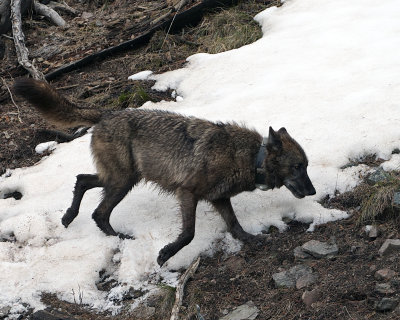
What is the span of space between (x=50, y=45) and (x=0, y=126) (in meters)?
2.75

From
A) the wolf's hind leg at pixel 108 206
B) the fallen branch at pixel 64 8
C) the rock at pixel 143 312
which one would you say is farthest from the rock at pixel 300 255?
the fallen branch at pixel 64 8

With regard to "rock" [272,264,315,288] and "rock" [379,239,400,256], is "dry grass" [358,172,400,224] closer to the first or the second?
"rock" [379,239,400,256]

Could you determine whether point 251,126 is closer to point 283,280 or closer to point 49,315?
point 283,280

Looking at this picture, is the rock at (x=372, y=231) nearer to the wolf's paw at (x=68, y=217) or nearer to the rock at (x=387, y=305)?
the rock at (x=387, y=305)

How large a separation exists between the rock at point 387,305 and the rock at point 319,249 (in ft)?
3.38

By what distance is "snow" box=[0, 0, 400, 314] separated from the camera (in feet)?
21.3

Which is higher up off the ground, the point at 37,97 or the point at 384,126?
the point at 37,97

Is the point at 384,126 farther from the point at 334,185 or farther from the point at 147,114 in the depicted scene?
the point at 147,114

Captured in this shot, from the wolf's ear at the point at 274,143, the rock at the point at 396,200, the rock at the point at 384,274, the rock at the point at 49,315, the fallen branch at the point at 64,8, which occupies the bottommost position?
the rock at the point at 384,274

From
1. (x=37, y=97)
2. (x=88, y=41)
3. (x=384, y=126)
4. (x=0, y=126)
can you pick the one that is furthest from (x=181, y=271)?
(x=88, y=41)

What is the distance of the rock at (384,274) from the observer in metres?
5.32

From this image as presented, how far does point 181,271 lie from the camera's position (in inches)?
249

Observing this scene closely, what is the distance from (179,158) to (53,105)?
1617mm

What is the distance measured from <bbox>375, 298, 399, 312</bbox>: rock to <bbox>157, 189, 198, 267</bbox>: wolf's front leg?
2.20 m
